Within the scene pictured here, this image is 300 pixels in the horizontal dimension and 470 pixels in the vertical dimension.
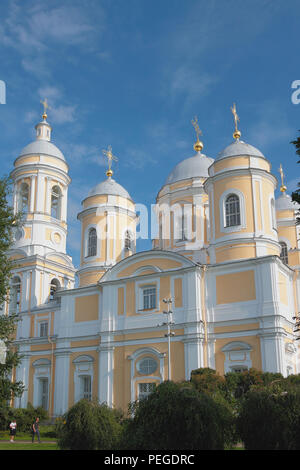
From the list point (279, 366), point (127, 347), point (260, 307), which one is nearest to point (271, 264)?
point (260, 307)

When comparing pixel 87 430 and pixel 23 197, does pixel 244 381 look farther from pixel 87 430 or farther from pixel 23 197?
pixel 23 197

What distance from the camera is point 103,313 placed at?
3177cm

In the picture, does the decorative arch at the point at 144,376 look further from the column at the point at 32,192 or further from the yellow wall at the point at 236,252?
the column at the point at 32,192

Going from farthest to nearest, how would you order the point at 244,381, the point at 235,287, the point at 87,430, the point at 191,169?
the point at 191,169 → the point at 235,287 → the point at 244,381 → the point at 87,430

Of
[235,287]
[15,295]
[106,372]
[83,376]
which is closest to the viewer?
[235,287]

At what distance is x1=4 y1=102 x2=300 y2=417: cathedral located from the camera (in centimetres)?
2795

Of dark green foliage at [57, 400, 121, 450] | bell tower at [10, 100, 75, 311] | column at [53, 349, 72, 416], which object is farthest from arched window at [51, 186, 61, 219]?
dark green foliage at [57, 400, 121, 450]

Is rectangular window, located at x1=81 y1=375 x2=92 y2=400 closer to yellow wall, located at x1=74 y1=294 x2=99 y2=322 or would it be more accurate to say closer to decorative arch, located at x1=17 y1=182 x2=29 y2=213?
yellow wall, located at x1=74 y1=294 x2=99 y2=322

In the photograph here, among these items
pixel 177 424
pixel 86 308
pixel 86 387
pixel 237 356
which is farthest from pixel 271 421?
pixel 86 308

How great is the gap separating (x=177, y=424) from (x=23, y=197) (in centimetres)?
3028

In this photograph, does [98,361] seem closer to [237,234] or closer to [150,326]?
[150,326]

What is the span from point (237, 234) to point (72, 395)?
1395 cm

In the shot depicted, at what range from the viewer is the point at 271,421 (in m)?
12.6

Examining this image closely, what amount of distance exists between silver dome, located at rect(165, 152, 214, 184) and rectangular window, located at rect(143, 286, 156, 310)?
1091 centimetres
